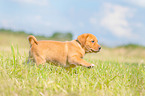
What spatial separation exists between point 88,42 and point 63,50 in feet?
2.07

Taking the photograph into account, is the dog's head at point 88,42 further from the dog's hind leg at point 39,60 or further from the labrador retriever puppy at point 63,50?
the dog's hind leg at point 39,60

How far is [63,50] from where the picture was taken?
181 inches

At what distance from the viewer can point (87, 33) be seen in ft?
15.7

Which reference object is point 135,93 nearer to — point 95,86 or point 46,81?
point 95,86

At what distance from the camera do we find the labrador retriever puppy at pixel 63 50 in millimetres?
4465

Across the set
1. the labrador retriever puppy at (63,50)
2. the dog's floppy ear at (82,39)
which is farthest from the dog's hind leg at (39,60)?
the dog's floppy ear at (82,39)

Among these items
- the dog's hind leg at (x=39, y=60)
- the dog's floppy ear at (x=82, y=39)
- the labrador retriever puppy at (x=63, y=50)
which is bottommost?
the dog's hind leg at (x=39, y=60)

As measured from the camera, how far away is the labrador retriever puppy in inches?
176

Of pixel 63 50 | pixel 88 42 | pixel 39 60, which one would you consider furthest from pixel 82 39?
pixel 39 60

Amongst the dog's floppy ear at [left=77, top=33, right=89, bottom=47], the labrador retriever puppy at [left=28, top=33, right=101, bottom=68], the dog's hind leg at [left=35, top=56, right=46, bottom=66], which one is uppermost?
the dog's floppy ear at [left=77, top=33, right=89, bottom=47]

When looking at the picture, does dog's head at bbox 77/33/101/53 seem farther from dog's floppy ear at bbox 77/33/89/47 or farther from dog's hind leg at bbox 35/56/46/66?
dog's hind leg at bbox 35/56/46/66

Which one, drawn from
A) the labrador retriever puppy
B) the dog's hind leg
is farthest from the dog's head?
the dog's hind leg

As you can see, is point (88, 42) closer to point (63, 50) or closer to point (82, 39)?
point (82, 39)

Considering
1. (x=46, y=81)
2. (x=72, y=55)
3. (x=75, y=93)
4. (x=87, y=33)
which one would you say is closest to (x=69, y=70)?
(x=72, y=55)
